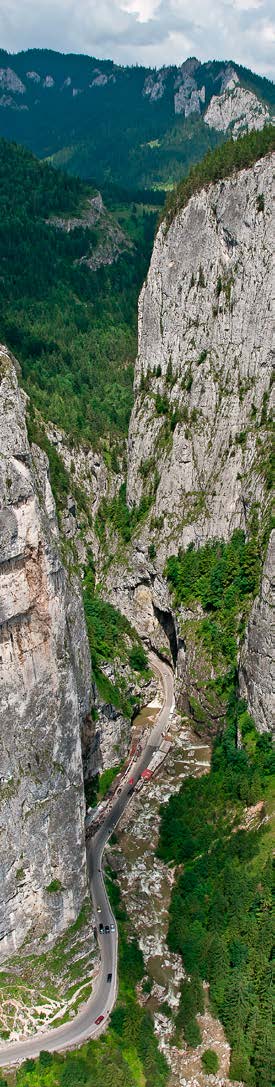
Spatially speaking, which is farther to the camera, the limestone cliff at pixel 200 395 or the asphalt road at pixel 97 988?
the limestone cliff at pixel 200 395

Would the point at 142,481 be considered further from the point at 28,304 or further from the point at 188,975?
the point at 188,975

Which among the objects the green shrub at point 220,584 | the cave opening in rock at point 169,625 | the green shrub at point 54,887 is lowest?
the green shrub at point 54,887

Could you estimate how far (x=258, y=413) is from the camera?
71438mm

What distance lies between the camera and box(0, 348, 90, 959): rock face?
35.9 m

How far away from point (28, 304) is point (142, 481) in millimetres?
38713

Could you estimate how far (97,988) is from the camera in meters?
45.5

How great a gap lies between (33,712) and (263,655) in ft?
82.8

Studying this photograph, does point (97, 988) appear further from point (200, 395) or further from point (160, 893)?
point (200, 395)

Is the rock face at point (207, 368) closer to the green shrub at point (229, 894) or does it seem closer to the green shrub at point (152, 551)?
the green shrub at point (152, 551)

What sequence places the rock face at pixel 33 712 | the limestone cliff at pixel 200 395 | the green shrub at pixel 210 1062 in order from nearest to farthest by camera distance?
the rock face at pixel 33 712
the green shrub at pixel 210 1062
the limestone cliff at pixel 200 395

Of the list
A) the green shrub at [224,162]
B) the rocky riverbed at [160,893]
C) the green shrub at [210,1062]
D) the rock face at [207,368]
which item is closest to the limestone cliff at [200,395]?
the rock face at [207,368]

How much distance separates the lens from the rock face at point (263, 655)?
58.8m

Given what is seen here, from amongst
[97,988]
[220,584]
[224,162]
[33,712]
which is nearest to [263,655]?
[220,584]

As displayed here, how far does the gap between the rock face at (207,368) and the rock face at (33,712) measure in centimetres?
3384
